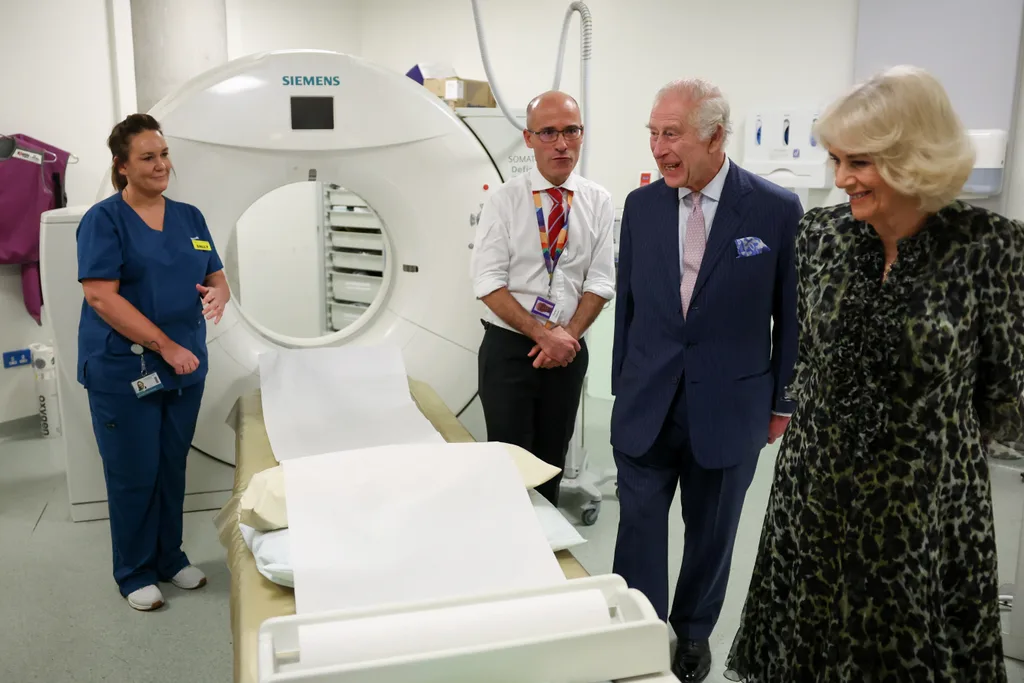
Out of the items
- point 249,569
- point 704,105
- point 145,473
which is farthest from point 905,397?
point 145,473

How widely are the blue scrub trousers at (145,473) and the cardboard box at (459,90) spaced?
4.69 ft

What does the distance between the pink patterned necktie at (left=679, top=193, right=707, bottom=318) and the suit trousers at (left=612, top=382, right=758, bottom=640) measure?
0.25m

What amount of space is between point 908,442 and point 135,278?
178 centimetres

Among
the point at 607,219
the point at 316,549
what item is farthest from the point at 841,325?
the point at 607,219

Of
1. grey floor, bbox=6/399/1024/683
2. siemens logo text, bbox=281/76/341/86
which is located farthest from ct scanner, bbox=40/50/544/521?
grey floor, bbox=6/399/1024/683

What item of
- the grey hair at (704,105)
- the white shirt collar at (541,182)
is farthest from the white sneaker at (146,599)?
the grey hair at (704,105)

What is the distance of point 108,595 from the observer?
234 cm

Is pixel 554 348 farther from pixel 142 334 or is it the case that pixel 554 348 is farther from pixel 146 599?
pixel 146 599

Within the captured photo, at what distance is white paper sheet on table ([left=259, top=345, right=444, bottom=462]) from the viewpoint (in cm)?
204

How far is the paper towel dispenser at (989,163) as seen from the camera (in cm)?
327

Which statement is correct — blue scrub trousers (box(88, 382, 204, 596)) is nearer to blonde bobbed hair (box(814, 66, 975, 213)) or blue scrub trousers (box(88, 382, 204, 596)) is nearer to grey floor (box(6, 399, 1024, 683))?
grey floor (box(6, 399, 1024, 683))

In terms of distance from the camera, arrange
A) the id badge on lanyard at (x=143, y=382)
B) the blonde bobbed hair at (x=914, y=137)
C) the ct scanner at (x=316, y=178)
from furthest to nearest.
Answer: the ct scanner at (x=316, y=178) < the id badge on lanyard at (x=143, y=382) < the blonde bobbed hair at (x=914, y=137)

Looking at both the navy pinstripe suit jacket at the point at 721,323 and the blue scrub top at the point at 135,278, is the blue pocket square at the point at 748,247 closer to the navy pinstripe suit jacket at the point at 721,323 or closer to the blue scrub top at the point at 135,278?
the navy pinstripe suit jacket at the point at 721,323

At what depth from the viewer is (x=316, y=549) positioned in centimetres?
133
